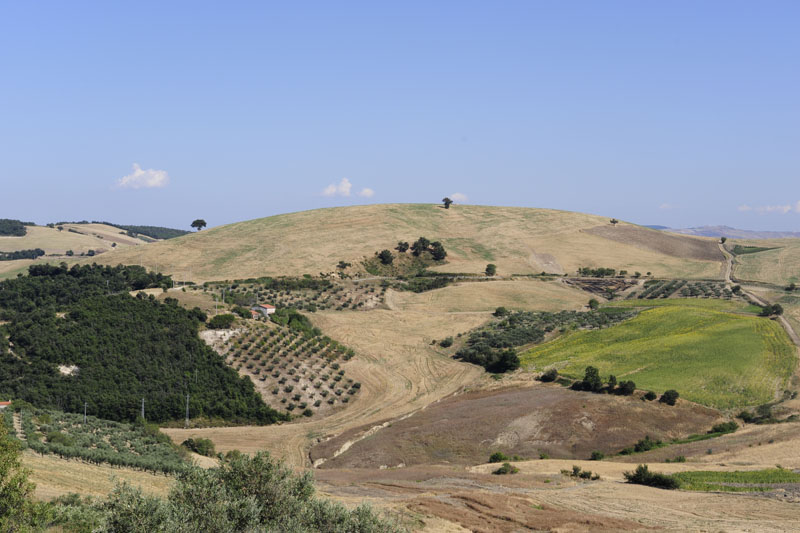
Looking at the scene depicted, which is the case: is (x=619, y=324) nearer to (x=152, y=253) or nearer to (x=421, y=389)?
(x=421, y=389)

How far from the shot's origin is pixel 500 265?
127000mm

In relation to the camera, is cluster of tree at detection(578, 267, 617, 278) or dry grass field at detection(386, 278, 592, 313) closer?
dry grass field at detection(386, 278, 592, 313)

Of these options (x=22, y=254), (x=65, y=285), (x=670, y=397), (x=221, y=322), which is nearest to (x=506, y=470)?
(x=670, y=397)

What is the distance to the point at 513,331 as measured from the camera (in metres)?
83.2

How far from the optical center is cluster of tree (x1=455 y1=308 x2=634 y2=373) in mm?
Answer: 70963

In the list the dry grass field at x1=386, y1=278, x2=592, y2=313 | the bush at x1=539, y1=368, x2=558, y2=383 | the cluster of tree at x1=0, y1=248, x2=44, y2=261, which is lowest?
the bush at x1=539, y1=368, x2=558, y2=383

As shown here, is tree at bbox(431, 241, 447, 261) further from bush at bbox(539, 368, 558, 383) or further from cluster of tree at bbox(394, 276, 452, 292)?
bush at bbox(539, 368, 558, 383)

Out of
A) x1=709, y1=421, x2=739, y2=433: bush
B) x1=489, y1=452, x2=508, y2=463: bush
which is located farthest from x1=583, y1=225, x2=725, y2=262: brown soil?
x1=489, y1=452, x2=508, y2=463: bush

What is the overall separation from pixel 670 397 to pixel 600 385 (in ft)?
20.0

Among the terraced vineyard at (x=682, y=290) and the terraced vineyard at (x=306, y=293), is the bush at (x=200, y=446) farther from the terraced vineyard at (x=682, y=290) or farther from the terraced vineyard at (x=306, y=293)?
the terraced vineyard at (x=682, y=290)

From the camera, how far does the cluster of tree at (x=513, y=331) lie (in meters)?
71.0

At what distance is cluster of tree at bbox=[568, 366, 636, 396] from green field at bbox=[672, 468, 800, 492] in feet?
56.4

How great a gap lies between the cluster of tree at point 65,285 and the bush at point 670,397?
67.3 meters

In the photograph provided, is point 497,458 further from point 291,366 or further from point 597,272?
point 597,272
